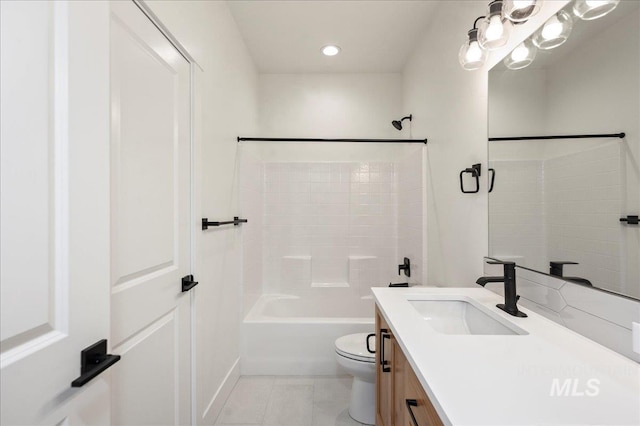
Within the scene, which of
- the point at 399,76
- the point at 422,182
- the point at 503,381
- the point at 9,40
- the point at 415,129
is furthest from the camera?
the point at 399,76

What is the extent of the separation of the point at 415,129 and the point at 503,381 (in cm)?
229

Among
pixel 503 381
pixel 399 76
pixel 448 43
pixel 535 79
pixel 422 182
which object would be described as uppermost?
pixel 399 76

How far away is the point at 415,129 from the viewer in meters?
2.58

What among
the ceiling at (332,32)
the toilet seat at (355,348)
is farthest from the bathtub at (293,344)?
the ceiling at (332,32)

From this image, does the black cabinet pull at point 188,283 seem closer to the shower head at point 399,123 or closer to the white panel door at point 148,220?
the white panel door at point 148,220

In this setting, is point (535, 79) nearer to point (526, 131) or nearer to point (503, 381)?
point (526, 131)

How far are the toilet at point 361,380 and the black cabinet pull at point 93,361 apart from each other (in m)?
1.38

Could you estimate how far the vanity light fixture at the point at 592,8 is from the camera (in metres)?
0.83

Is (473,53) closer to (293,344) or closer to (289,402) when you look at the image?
(293,344)

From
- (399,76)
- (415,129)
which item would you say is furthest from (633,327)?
(399,76)

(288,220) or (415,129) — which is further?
(288,220)

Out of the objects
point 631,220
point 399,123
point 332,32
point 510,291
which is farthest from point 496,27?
point 399,123

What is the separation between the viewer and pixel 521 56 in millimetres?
1192

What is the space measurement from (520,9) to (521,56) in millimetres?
214
